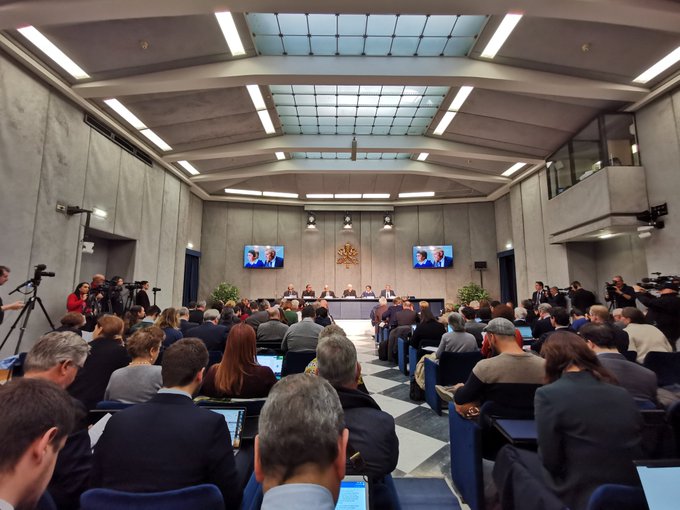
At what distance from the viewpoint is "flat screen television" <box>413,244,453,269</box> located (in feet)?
43.0

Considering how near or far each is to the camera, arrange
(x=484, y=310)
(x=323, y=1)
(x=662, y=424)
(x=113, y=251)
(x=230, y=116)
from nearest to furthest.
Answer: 1. (x=662, y=424)
2. (x=323, y=1)
3. (x=484, y=310)
4. (x=230, y=116)
5. (x=113, y=251)

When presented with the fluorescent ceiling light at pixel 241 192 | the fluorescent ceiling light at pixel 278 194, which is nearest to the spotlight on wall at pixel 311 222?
the fluorescent ceiling light at pixel 278 194

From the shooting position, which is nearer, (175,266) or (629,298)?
(629,298)

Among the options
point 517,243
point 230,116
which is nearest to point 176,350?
point 230,116

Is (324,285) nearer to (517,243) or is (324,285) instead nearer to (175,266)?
(175,266)

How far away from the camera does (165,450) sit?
106 centimetres

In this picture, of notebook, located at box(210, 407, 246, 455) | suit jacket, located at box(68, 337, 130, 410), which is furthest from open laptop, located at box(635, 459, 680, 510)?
suit jacket, located at box(68, 337, 130, 410)

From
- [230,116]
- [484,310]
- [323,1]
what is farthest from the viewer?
[230,116]

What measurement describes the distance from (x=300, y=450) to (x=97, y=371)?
6.78ft

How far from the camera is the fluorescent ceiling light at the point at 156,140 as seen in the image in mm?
7871

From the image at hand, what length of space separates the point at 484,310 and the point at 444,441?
8.92 feet

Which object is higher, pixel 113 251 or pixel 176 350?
pixel 113 251

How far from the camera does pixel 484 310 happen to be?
501 cm

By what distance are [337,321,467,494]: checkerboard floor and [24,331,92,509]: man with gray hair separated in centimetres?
184
